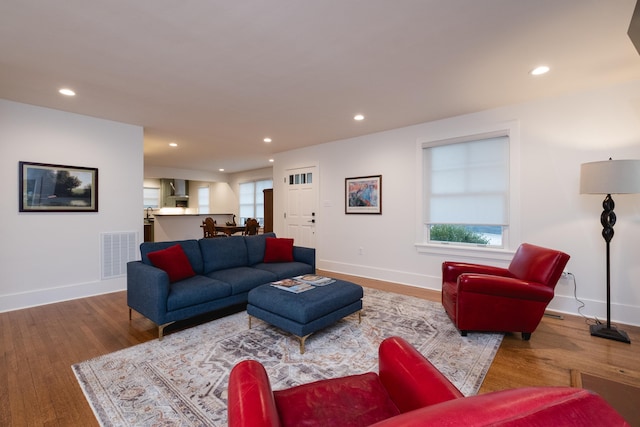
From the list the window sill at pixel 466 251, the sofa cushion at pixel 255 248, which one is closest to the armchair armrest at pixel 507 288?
the window sill at pixel 466 251

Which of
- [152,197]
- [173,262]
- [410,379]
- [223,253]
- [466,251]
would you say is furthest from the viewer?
[152,197]

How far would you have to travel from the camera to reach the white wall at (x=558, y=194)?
2.97 meters

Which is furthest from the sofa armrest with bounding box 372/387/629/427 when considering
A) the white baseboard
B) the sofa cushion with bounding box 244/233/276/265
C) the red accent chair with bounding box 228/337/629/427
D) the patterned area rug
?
the white baseboard

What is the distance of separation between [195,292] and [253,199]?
6.91 metres

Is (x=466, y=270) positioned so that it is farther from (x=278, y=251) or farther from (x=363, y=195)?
(x=278, y=251)

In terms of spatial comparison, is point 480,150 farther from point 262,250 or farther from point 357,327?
point 262,250

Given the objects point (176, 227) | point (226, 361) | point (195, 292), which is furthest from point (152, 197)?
point (226, 361)

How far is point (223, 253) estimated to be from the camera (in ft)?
11.9

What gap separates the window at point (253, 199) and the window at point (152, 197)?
2.85 meters

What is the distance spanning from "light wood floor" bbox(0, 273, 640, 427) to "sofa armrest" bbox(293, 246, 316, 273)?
192 centimetres

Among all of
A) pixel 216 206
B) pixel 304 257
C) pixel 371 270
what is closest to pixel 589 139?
pixel 371 270

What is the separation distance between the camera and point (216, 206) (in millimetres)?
10438

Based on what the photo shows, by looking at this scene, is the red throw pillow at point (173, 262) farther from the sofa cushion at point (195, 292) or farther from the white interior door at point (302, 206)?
the white interior door at point (302, 206)

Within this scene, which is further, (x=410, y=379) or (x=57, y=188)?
(x=57, y=188)
